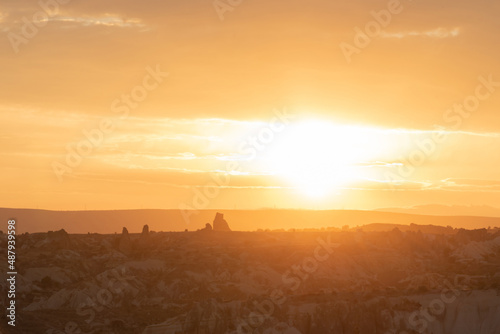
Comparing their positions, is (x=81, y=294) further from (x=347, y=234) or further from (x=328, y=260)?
(x=347, y=234)

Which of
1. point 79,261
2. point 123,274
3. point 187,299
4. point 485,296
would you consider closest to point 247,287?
point 187,299

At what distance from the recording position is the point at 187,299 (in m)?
140

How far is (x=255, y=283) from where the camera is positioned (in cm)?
15112

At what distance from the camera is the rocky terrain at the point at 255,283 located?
116 meters

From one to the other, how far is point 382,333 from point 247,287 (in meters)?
36.7
